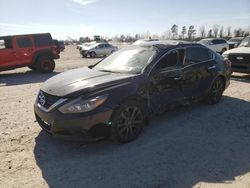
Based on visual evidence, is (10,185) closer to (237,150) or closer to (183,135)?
(183,135)

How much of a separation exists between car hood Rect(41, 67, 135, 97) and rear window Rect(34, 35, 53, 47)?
953 centimetres

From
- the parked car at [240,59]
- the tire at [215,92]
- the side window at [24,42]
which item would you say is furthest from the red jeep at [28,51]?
the tire at [215,92]

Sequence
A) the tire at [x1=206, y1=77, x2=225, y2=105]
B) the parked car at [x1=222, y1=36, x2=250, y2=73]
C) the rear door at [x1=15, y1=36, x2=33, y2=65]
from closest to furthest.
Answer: the tire at [x1=206, y1=77, x2=225, y2=105] < the parked car at [x1=222, y1=36, x2=250, y2=73] < the rear door at [x1=15, y1=36, x2=33, y2=65]

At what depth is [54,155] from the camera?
463cm

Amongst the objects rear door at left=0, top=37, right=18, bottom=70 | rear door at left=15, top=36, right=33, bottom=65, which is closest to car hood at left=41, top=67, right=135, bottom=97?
rear door at left=0, top=37, right=18, bottom=70

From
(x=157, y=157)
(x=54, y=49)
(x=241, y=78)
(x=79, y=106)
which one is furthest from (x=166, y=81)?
(x=54, y=49)

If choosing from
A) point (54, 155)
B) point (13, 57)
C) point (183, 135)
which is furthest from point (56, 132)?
point (13, 57)

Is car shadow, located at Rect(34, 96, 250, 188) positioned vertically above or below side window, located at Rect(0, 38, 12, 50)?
below

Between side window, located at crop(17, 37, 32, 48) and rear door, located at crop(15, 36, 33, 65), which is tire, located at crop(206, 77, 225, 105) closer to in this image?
rear door, located at crop(15, 36, 33, 65)

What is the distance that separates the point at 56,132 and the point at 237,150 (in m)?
2.91

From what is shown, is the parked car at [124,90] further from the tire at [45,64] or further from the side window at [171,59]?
the tire at [45,64]

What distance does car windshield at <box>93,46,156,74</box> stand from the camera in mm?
5516

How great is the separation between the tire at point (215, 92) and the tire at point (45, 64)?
9.49 meters

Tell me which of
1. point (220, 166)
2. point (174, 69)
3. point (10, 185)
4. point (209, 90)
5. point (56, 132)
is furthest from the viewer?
point (209, 90)
